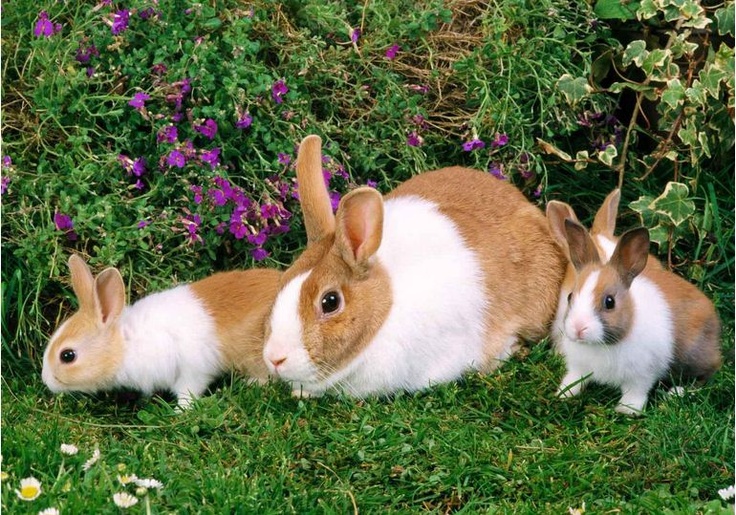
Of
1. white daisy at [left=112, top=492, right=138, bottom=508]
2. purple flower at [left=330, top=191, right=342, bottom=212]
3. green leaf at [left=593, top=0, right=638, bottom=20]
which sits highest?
green leaf at [left=593, top=0, right=638, bottom=20]

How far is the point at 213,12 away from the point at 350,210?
1.36 metres

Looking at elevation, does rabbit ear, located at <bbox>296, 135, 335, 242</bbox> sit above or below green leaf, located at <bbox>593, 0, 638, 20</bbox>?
below

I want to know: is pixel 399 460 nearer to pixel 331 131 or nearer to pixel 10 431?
pixel 10 431

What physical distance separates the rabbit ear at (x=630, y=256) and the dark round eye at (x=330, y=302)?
106cm

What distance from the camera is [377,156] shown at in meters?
5.48

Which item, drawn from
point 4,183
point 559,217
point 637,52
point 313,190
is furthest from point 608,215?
point 4,183

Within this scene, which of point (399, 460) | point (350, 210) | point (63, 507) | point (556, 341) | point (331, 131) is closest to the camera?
point (63, 507)

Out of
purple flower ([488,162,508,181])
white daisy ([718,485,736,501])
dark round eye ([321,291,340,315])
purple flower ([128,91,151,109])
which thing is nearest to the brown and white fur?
dark round eye ([321,291,340,315])

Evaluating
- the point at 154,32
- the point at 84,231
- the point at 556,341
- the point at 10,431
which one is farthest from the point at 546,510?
the point at 154,32

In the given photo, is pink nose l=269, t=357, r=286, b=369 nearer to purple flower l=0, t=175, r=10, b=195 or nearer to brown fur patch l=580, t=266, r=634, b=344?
brown fur patch l=580, t=266, r=634, b=344

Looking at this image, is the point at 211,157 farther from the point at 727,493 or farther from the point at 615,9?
the point at 727,493

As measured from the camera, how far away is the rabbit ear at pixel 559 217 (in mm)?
4742

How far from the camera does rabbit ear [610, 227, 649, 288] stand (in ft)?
13.8

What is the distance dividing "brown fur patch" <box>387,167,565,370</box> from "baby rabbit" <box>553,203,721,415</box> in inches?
13.6
